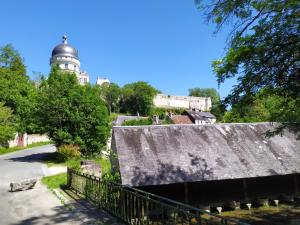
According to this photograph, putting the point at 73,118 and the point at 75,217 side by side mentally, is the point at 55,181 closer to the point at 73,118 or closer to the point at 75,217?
the point at 75,217

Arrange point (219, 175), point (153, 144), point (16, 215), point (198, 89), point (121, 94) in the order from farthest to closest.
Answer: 1. point (198, 89)
2. point (121, 94)
3. point (153, 144)
4. point (219, 175)
5. point (16, 215)

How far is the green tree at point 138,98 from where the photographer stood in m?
99.1

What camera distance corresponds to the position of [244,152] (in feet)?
55.3

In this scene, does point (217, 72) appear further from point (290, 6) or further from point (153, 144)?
point (153, 144)

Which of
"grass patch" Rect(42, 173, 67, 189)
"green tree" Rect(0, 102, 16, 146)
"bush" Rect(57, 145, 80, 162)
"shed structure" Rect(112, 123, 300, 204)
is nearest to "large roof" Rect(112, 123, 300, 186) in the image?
"shed structure" Rect(112, 123, 300, 204)

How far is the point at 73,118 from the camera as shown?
27.2 m

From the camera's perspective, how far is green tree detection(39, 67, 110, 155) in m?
27.5

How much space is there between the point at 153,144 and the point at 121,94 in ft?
287

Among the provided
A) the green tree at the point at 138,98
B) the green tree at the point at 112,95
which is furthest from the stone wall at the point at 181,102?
the green tree at the point at 112,95

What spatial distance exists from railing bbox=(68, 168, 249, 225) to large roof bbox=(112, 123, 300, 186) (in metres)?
1.73

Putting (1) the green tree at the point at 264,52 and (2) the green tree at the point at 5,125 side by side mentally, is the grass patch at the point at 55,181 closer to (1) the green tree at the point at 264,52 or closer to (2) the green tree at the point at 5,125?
(1) the green tree at the point at 264,52

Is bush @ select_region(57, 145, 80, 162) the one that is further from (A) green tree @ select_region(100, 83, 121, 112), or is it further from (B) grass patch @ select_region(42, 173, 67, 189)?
(A) green tree @ select_region(100, 83, 121, 112)

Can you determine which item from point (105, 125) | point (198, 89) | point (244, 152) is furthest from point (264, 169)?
point (198, 89)

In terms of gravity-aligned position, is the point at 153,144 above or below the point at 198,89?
below
